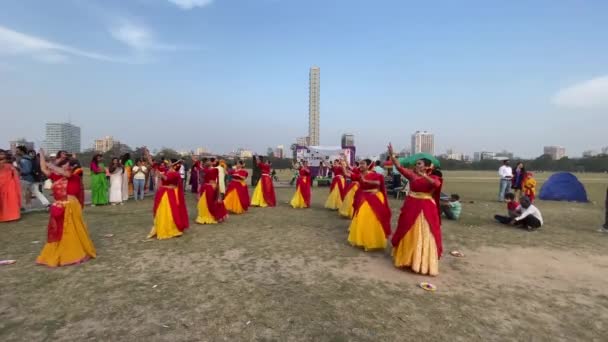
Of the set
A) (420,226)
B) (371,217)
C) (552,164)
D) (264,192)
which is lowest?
(264,192)

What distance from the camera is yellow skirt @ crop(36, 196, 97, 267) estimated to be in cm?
504

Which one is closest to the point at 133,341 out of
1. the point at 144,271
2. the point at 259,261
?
the point at 144,271

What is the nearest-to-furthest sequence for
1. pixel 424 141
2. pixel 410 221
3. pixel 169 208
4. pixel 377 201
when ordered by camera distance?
pixel 410 221
pixel 377 201
pixel 169 208
pixel 424 141

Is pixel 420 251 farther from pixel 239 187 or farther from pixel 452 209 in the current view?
pixel 239 187

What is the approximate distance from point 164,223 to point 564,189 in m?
17.9

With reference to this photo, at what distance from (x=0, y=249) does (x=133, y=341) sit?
494 cm

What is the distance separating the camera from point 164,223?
A: 6.96m

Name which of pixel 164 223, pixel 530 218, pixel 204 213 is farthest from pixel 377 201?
pixel 530 218

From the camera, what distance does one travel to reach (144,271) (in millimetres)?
4887

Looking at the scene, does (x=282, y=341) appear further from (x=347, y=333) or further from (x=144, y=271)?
(x=144, y=271)

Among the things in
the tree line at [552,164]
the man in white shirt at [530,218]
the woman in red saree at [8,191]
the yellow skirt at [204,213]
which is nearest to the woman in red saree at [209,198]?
the yellow skirt at [204,213]

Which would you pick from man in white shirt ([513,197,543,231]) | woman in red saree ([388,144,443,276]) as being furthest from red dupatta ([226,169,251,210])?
man in white shirt ([513,197,543,231])

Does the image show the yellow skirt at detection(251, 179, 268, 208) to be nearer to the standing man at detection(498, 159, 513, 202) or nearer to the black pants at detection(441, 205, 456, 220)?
the black pants at detection(441, 205, 456, 220)

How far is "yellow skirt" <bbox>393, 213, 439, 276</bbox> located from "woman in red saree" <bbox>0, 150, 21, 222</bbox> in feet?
32.1
